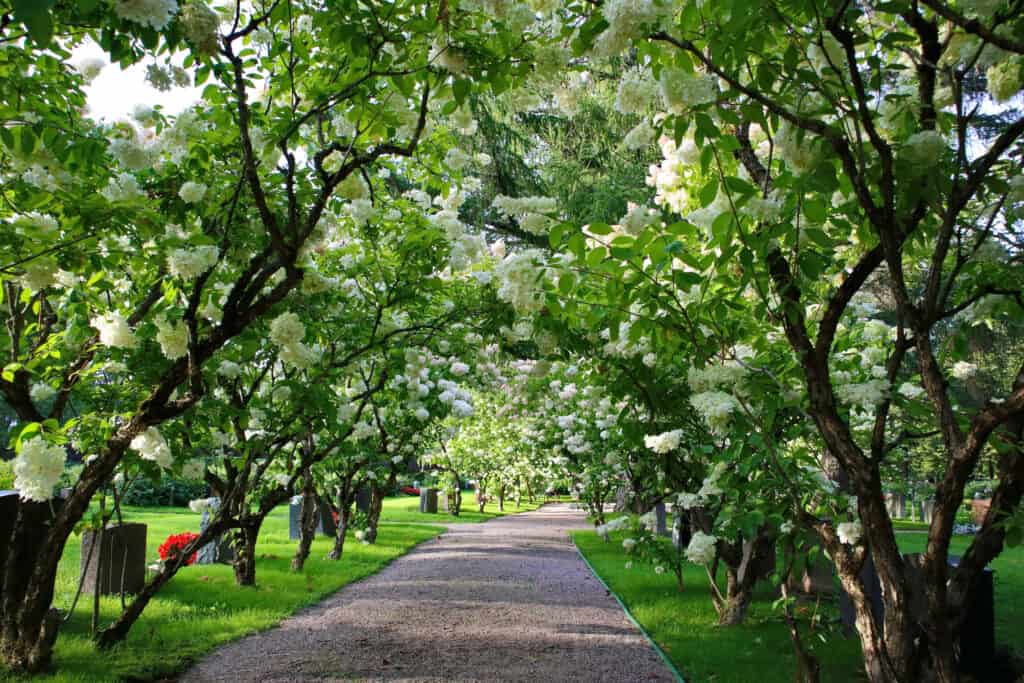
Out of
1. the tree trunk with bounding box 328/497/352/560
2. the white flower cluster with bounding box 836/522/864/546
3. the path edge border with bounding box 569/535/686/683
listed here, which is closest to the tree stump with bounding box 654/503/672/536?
the path edge border with bounding box 569/535/686/683

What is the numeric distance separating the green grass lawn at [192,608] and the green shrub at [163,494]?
1244cm

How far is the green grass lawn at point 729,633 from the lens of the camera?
5020 mm

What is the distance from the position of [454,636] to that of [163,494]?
22853 mm

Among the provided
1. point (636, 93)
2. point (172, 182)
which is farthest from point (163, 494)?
point (636, 93)

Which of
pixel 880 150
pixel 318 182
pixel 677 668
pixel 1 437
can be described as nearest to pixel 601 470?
pixel 677 668

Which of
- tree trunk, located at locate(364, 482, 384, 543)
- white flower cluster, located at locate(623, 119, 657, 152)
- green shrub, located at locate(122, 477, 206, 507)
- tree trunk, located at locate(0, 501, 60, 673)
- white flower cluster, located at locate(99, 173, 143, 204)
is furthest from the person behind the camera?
green shrub, located at locate(122, 477, 206, 507)

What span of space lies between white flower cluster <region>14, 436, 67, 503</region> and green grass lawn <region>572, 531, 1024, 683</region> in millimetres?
3637

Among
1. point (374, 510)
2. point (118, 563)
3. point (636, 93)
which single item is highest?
Answer: point (636, 93)

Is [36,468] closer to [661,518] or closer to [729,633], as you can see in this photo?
[729,633]

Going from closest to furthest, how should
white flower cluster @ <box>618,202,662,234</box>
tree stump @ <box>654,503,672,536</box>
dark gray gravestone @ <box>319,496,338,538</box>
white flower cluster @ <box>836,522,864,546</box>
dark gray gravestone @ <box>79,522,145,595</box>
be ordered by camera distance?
white flower cluster @ <box>618,202,662,234</box>, white flower cluster @ <box>836,522,864,546</box>, dark gray gravestone @ <box>79,522,145,595</box>, tree stump @ <box>654,503,672,536</box>, dark gray gravestone @ <box>319,496,338,538</box>

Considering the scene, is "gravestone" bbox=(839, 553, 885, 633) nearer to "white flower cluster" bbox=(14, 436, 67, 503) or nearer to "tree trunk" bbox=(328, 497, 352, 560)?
"white flower cluster" bbox=(14, 436, 67, 503)

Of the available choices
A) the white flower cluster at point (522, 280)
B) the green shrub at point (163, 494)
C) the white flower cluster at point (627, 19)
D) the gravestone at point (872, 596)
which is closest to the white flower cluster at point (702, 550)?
the gravestone at point (872, 596)

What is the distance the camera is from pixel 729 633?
623 centimetres

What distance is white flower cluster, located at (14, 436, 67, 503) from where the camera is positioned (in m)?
3.36
